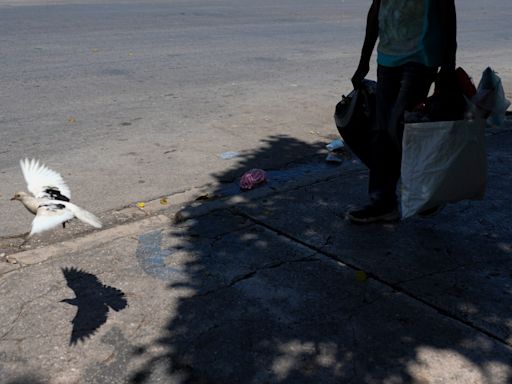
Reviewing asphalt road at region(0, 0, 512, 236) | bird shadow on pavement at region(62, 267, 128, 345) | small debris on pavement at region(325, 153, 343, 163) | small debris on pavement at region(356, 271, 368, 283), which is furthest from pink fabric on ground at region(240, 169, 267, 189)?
bird shadow on pavement at region(62, 267, 128, 345)

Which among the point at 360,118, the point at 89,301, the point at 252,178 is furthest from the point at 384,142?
the point at 89,301

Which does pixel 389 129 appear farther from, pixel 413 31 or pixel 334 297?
pixel 334 297

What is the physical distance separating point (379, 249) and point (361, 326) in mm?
953

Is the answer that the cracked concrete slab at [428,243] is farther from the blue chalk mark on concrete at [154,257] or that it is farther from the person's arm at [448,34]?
the person's arm at [448,34]

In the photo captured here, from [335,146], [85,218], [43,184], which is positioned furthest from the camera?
[335,146]

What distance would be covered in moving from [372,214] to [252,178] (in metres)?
1.27

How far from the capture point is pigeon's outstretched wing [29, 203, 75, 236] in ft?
10.9

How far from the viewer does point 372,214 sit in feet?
14.7

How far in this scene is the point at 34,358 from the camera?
2996mm

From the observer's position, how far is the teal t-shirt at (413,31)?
154 inches

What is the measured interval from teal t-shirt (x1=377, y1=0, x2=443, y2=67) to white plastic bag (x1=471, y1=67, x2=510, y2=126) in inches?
12.5

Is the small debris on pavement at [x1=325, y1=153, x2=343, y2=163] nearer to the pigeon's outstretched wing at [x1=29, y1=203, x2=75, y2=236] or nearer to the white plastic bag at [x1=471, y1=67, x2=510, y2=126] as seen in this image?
the white plastic bag at [x1=471, y1=67, x2=510, y2=126]

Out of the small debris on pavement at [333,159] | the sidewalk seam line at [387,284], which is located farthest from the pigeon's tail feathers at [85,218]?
the small debris on pavement at [333,159]

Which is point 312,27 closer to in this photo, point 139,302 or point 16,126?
point 16,126
